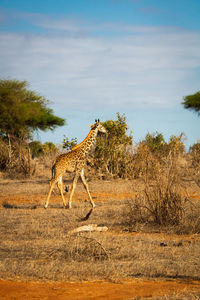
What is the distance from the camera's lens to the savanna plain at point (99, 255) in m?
5.14

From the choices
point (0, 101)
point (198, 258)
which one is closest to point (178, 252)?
point (198, 258)

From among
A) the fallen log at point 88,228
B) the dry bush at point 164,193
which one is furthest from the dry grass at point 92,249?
the dry bush at point 164,193

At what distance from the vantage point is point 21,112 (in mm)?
27469

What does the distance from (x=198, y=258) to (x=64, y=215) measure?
403 cm

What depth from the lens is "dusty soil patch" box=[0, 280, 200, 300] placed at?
4898mm

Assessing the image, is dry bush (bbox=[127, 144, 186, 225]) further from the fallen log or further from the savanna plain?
the fallen log

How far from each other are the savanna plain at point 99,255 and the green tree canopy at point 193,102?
64.1 ft

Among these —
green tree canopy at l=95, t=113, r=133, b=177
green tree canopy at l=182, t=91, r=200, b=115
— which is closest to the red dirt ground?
green tree canopy at l=95, t=113, r=133, b=177

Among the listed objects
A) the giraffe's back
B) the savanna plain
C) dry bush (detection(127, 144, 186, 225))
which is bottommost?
the savanna plain

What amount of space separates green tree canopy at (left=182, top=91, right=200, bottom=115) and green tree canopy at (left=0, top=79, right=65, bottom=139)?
829 centimetres

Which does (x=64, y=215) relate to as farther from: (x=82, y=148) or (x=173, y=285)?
(x=173, y=285)

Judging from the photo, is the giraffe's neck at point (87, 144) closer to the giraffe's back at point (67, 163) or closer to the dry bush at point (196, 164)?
the giraffe's back at point (67, 163)

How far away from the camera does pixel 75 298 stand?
4785 mm

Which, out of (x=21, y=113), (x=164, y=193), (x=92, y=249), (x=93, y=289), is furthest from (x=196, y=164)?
(x=21, y=113)
